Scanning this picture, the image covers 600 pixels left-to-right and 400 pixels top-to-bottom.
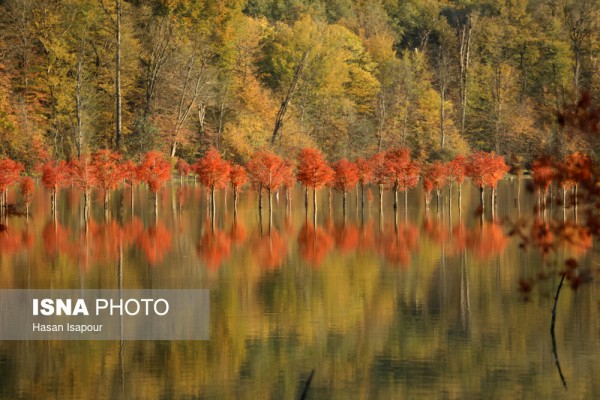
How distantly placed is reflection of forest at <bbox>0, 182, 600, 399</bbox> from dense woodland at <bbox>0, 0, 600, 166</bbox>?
489 inches

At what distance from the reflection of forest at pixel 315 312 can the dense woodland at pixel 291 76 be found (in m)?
12.4

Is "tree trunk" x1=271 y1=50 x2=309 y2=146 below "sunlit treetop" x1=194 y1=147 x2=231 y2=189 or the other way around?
the other way around

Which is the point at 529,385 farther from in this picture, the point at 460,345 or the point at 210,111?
the point at 210,111

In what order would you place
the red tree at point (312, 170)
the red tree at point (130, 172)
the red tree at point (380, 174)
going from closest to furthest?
the red tree at point (130, 172)
the red tree at point (312, 170)
the red tree at point (380, 174)

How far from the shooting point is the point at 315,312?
20938 millimetres

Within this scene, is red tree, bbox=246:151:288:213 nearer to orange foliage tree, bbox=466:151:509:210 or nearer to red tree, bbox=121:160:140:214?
red tree, bbox=121:160:140:214

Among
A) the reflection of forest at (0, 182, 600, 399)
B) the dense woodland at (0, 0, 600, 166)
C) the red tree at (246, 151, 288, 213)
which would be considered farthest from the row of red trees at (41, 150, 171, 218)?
the dense woodland at (0, 0, 600, 166)

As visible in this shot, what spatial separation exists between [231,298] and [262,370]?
21.7 ft

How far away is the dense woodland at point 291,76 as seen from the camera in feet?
174

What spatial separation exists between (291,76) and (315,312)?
165ft

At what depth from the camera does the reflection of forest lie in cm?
1517

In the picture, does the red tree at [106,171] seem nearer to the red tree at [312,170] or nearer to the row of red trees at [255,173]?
the row of red trees at [255,173]

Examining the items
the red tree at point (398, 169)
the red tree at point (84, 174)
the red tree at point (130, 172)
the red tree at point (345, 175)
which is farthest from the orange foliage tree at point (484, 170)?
the red tree at point (84, 174)

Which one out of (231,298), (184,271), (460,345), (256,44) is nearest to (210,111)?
(256,44)
